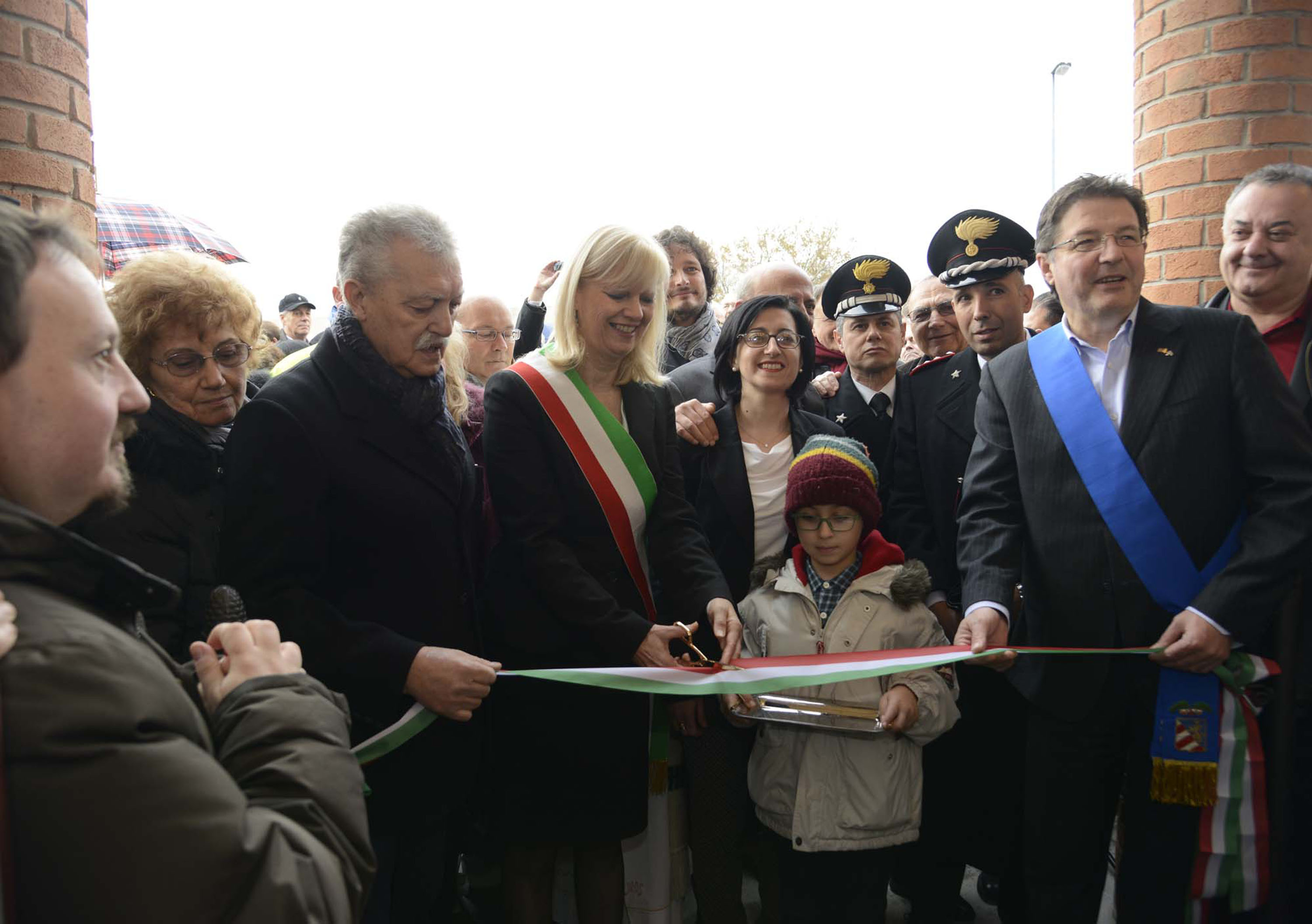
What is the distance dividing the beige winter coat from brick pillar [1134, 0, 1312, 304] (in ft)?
9.11

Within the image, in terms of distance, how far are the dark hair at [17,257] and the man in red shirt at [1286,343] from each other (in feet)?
10.4

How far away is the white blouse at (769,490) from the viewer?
10.7 feet

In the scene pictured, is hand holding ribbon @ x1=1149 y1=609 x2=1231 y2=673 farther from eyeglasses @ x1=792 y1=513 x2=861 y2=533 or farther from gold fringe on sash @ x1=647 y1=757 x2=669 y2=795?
gold fringe on sash @ x1=647 y1=757 x2=669 y2=795

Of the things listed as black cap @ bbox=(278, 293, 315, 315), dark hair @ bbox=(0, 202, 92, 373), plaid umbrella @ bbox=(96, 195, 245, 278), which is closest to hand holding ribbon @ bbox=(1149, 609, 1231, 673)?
dark hair @ bbox=(0, 202, 92, 373)

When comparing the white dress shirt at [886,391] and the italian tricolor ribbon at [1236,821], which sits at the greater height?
the white dress shirt at [886,391]

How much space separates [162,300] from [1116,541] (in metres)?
2.87

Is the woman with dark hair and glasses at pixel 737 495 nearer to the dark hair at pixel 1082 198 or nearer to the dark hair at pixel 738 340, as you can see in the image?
the dark hair at pixel 738 340

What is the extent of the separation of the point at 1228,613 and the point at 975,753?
1.26 metres

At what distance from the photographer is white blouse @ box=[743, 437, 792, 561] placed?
10.7 ft

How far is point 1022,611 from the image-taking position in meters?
2.96

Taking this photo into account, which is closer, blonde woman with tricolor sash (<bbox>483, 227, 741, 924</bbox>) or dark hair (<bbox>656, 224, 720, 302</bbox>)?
blonde woman with tricolor sash (<bbox>483, 227, 741, 924</bbox>)

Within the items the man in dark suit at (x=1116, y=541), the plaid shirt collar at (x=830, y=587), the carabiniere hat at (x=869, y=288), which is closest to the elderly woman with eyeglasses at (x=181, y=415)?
the plaid shirt collar at (x=830, y=587)

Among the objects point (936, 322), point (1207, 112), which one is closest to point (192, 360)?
point (936, 322)

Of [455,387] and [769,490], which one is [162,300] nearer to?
[455,387]
